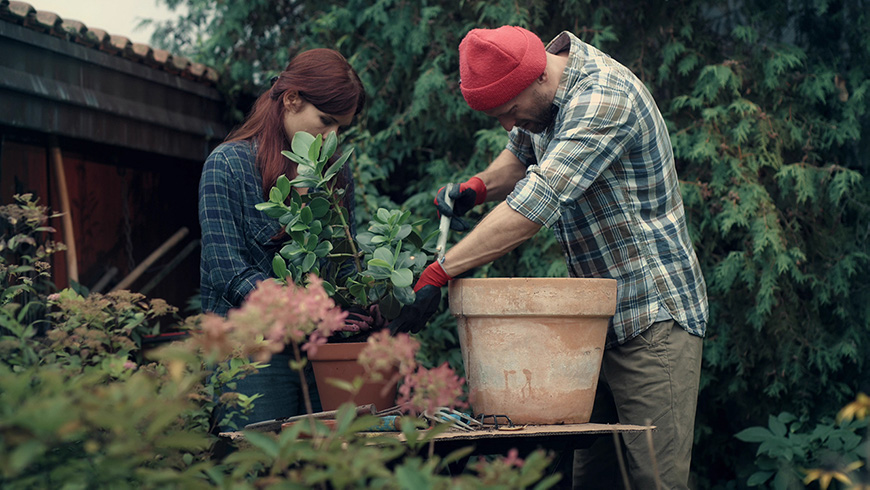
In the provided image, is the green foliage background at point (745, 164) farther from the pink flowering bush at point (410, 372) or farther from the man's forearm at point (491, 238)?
the pink flowering bush at point (410, 372)

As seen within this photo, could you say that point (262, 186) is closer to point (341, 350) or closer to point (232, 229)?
point (232, 229)

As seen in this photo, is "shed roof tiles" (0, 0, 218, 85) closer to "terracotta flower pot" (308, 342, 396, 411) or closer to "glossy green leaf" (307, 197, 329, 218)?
"glossy green leaf" (307, 197, 329, 218)

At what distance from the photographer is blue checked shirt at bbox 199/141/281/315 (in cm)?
171

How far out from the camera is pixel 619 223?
1761 mm

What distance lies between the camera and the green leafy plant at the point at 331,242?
5.17 feet

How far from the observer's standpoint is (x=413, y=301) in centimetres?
161

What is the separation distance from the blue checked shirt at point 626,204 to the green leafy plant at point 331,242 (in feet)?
1.19

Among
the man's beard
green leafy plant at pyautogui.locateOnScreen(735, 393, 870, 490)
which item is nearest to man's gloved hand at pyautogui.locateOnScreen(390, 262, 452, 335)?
the man's beard

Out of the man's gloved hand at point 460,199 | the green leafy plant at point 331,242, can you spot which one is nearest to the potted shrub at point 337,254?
the green leafy plant at point 331,242

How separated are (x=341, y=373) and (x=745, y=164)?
7.43ft

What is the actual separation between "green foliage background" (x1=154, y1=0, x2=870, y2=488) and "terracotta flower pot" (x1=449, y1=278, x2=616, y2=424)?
1551mm

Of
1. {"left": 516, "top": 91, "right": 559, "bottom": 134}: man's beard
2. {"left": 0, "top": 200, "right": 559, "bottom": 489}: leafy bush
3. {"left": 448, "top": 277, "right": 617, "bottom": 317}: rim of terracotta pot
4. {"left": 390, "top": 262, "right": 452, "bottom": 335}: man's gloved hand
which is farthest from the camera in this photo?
{"left": 516, "top": 91, "right": 559, "bottom": 134}: man's beard

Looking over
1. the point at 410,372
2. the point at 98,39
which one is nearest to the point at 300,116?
the point at 410,372

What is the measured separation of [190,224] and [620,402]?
10.8ft
